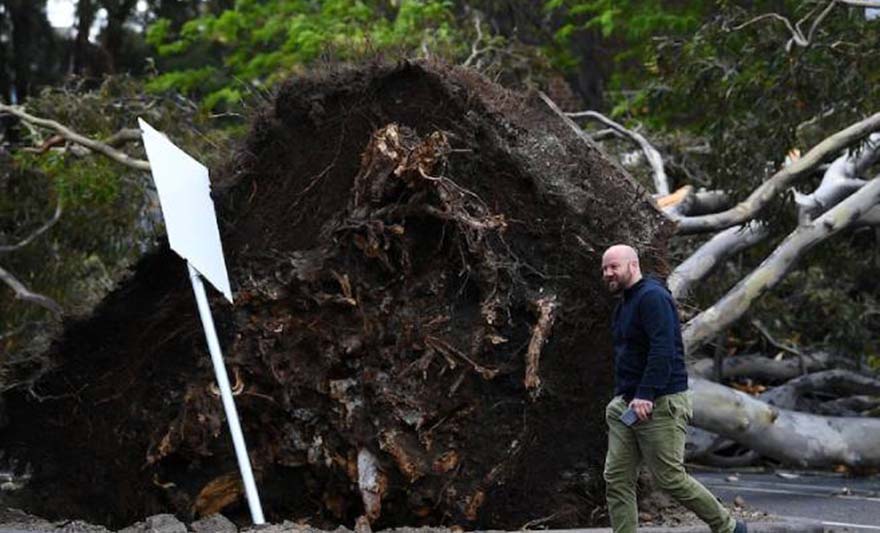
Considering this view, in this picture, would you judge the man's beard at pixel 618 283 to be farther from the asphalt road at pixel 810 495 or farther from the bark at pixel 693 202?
the bark at pixel 693 202

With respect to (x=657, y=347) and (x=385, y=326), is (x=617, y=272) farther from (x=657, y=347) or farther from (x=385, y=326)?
(x=385, y=326)

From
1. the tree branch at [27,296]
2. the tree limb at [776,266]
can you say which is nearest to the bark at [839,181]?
the tree limb at [776,266]

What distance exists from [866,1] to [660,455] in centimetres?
888

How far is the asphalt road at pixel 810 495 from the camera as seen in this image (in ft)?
35.2

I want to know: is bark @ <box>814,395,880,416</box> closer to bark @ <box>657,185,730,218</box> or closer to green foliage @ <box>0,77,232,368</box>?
bark @ <box>657,185,730,218</box>

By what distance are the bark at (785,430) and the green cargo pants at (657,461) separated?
4921 millimetres

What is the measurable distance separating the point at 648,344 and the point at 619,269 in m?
0.38

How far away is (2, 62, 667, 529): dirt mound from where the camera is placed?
8039 millimetres

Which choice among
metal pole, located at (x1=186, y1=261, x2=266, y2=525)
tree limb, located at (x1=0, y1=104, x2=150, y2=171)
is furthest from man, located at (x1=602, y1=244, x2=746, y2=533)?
tree limb, located at (x1=0, y1=104, x2=150, y2=171)

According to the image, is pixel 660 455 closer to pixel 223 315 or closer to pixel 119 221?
pixel 223 315

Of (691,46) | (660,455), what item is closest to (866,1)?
(691,46)

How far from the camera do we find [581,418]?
8188mm

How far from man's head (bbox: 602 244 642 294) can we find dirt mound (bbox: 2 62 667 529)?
40.4 inches

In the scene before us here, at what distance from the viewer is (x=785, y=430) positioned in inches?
500
